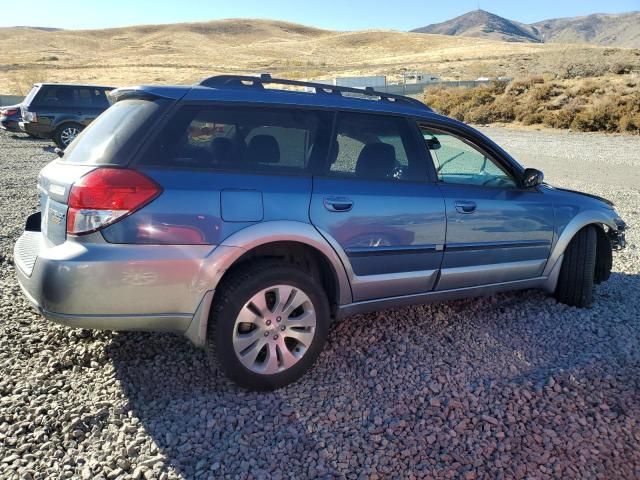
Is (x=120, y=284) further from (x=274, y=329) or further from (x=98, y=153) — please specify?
(x=274, y=329)

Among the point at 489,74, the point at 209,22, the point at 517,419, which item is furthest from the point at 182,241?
the point at 209,22

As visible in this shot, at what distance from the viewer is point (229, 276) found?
314 cm

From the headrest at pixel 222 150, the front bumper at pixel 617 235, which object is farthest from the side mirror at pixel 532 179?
the headrest at pixel 222 150

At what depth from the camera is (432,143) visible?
4074 mm

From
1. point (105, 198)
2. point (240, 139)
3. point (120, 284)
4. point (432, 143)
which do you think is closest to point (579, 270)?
point (432, 143)

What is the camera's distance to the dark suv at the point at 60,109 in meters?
15.3

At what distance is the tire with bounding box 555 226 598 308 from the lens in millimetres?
4602

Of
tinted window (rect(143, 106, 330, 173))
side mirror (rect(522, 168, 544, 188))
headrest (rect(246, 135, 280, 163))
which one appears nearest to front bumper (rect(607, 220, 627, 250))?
side mirror (rect(522, 168, 544, 188))

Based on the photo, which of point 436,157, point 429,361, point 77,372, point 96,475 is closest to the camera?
point 96,475

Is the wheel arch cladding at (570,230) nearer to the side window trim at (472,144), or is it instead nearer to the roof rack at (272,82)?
the side window trim at (472,144)

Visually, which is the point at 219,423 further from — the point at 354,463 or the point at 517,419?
the point at 517,419

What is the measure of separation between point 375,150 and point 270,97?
31.6 inches

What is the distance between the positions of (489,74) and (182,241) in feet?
186

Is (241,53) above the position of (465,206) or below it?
above
